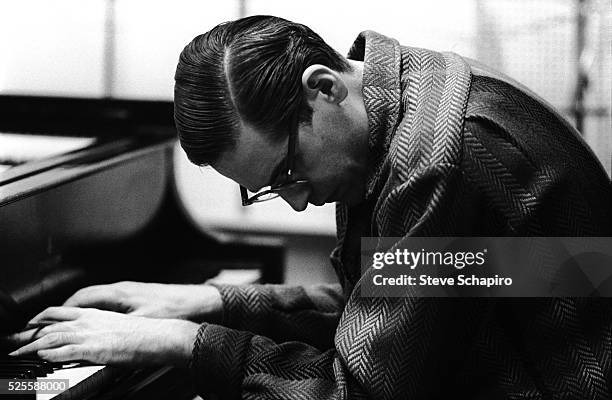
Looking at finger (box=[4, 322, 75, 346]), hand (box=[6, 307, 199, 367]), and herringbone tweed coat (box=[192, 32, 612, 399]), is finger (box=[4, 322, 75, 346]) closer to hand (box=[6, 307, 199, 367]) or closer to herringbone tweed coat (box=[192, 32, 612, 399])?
hand (box=[6, 307, 199, 367])

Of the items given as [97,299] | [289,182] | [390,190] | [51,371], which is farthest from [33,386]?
[390,190]

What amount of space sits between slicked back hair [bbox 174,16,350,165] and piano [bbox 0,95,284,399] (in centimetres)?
38

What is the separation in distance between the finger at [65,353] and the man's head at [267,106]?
1.10ft

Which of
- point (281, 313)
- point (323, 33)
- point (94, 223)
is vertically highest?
point (323, 33)

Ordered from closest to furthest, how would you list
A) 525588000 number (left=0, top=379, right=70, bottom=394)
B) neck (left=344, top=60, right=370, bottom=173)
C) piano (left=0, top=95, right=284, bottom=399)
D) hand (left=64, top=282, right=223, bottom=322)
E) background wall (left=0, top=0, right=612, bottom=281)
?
525588000 number (left=0, top=379, right=70, bottom=394)
neck (left=344, top=60, right=370, bottom=173)
piano (left=0, top=95, right=284, bottom=399)
hand (left=64, top=282, right=223, bottom=322)
background wall (left=0, top=0, right=612, bottom=281)

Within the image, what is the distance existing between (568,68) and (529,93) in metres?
2.08

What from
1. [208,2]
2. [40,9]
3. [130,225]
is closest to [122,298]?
[130,225]

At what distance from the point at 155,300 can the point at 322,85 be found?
1.88 ft

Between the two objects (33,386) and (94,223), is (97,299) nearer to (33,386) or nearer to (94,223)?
(94,223)

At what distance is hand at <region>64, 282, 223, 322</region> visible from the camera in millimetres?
1665

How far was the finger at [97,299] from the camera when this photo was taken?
1650 millimetres

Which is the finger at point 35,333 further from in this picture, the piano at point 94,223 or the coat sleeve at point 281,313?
the coat sleeve at point 281,313

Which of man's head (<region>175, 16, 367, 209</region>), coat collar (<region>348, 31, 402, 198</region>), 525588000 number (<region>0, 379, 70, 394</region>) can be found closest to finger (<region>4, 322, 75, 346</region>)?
525588000 number (<region>0, 379, 70, 394</region>)

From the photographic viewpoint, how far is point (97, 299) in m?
1.66
